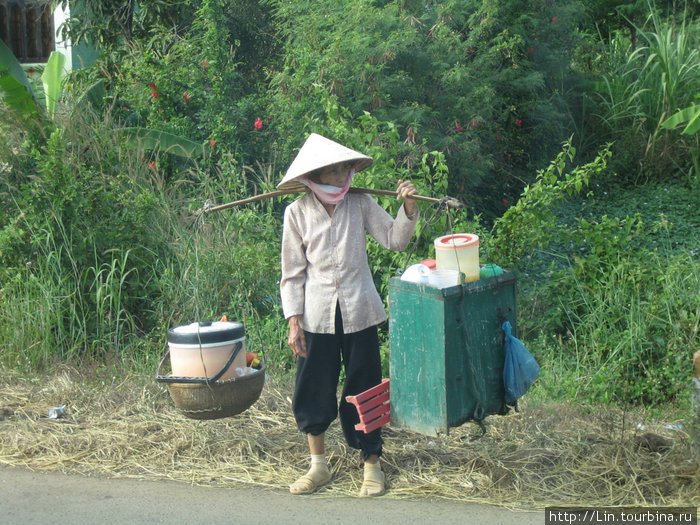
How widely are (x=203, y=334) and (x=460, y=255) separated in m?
1.44

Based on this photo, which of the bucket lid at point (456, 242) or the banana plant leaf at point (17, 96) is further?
the banana plant leaf at point (17, 96)

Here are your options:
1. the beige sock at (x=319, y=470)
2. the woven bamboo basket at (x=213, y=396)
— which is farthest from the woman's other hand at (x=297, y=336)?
the beige sock at (x=319, y=470)

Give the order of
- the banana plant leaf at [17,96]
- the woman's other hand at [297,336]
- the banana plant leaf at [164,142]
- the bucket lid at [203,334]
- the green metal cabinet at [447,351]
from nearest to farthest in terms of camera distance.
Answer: the green metal cabinet at [447,351] < the woman's other hand at [297,336] < the bucket lid at [203,334] < the banana plant leaf at [17,96] < the banana plant leaf at [164,142]

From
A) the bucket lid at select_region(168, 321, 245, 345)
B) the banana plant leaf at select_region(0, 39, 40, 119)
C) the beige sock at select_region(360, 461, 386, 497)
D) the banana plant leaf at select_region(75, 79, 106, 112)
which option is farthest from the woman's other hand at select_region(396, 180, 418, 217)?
the banana plant leaf at select_region(75, 79, 106, 112)

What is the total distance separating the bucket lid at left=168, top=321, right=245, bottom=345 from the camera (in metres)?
4.08

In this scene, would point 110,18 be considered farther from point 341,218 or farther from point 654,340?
point 654,340

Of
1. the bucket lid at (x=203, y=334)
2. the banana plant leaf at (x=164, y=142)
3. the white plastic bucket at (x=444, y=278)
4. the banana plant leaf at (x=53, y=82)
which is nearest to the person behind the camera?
the white plastic bucket at (x=444, y=278)

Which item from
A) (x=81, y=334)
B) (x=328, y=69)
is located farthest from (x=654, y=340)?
(x=81, y=334)

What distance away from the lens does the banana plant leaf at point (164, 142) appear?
7863mm

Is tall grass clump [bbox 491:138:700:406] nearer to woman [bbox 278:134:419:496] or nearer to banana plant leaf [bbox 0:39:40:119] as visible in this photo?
woman [bbox 278:134:419:496]

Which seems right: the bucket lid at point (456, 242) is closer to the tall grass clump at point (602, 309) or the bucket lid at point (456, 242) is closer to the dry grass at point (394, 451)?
the dry grass at point (394, 451)

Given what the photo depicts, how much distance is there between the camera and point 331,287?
393 cm

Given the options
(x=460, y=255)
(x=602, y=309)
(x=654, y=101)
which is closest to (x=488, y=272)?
(x=460, y=255)

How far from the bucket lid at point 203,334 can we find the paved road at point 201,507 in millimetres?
824
